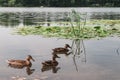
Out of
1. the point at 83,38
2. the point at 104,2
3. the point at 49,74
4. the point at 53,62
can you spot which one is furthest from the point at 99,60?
the point at 104,2

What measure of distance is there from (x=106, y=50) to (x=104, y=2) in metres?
79.1

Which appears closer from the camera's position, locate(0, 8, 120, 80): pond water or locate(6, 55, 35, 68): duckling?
locate(0, 8, 120, 80): pond water

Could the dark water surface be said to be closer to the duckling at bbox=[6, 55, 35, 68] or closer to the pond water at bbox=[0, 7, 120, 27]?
the duckling at bbox=[6, 55, 35, 68]

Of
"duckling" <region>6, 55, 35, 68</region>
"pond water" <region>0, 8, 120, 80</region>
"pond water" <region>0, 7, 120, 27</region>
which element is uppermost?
"duckling" <region>6, 55, 35, 68</region>

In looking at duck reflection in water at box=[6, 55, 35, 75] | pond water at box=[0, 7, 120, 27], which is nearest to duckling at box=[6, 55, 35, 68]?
duck reflection in water at box=[6, 55, 35, 75]

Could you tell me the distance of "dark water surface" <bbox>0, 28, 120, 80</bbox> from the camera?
11.1 m

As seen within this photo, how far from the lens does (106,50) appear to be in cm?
1559

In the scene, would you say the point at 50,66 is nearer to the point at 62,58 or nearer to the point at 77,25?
the point at 62,58

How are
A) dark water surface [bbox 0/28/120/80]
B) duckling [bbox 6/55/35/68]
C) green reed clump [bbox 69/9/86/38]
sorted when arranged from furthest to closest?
green reed clump [bbox 69/9/86/38] → duckling [bbox 6/55/35/68] → dark water surface [bbox 0/28/120/80]

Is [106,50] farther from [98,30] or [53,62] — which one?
[98,30]

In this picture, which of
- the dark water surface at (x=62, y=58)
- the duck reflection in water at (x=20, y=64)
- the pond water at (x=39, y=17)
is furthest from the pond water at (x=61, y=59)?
the pond water at (x=39, y=17)

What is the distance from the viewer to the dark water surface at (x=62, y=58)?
11078 millimetres

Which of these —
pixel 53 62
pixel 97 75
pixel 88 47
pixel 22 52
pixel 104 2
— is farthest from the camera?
pixel 104 2

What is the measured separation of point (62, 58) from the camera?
14.3 m
